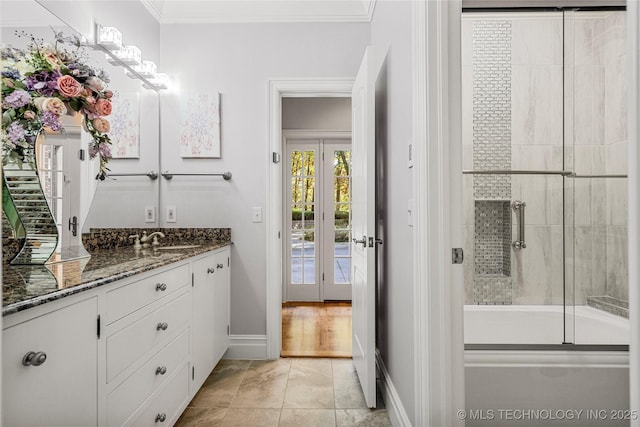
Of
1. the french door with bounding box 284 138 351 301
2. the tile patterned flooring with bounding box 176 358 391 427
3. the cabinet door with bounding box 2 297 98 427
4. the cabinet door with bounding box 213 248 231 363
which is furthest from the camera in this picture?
the french door with bounding box 284 138 351 301

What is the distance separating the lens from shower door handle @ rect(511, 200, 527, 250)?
290 cm

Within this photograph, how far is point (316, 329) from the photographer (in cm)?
345

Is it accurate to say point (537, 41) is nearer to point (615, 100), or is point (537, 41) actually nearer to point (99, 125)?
point (615, 100)

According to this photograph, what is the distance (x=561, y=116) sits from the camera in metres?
2.92

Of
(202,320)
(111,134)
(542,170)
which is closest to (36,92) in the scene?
(111,134)

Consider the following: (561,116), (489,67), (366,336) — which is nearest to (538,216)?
(561,116)

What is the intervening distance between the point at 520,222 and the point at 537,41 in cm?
142

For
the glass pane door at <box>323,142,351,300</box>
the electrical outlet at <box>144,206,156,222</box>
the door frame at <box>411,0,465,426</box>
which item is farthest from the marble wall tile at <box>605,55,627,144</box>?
the electrical outlet at <box>144,206,156,222</box>

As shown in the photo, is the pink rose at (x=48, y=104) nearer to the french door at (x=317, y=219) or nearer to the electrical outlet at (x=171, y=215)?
the electrical outlet at (x=171, y=215)

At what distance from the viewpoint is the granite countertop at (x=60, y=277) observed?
3.09ft

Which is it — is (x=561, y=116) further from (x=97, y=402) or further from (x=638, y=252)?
(x=97, y=402)

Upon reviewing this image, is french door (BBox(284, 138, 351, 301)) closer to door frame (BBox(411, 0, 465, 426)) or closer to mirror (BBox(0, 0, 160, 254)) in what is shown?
mirror (BBox(0, 0, 160, 254))

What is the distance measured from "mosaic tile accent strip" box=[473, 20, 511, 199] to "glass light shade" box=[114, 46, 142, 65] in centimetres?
246

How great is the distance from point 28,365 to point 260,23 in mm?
2642
